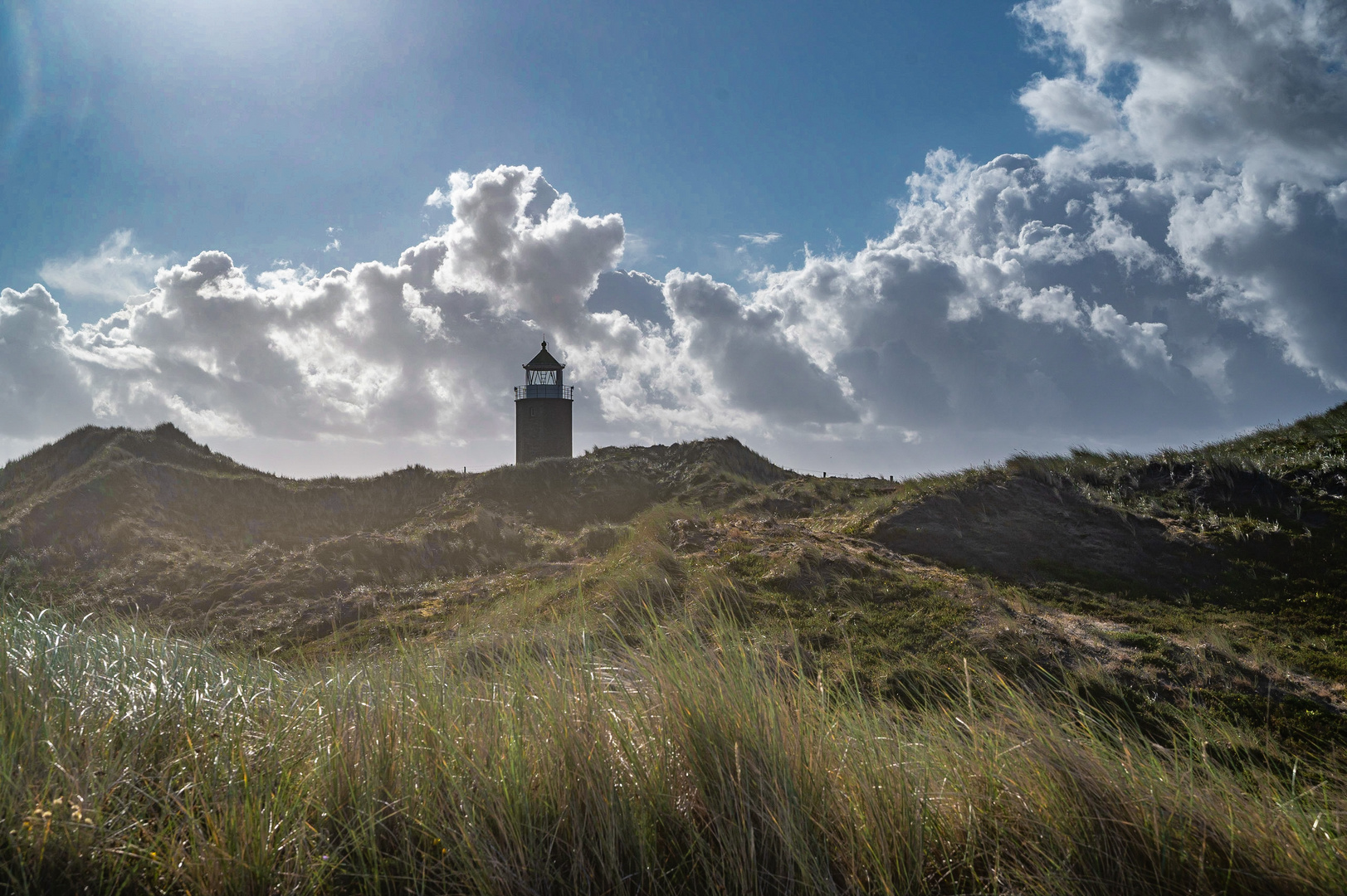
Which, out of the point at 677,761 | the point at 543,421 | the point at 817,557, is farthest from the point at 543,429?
the point at 677,761

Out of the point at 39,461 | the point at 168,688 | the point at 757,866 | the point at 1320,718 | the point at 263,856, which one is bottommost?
the point at 1320,718

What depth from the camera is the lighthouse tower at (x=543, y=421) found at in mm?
31141

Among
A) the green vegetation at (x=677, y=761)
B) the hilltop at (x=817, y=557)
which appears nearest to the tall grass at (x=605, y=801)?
the green vegetation at (x=677, y=761)

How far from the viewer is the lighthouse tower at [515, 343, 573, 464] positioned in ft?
102

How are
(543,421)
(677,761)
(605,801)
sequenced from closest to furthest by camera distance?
(605,801) < (677,761) < (543,421)

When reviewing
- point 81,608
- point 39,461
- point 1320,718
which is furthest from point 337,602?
point 39,461

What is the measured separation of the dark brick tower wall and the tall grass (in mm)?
28015

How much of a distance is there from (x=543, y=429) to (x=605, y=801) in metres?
29.2

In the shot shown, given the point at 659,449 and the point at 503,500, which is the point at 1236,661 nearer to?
the point at 503,500

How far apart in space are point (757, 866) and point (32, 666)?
11.1 feet

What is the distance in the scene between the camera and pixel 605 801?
8.63 feet

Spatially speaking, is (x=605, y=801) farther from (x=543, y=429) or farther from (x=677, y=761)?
(x=543, y=429)

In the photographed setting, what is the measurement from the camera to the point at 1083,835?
2.63 m

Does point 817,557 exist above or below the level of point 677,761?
above
